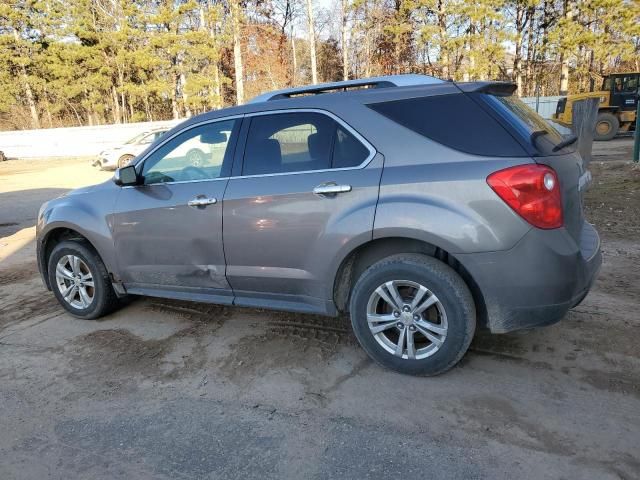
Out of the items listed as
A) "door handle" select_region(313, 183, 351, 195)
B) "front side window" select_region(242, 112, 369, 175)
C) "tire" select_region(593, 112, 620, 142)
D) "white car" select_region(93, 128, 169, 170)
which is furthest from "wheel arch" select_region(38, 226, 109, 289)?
"tire" select_region(593, 112, 620, 142)

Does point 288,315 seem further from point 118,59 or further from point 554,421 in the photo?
point 118,59

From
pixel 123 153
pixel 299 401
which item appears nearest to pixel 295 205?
pixel 299 401

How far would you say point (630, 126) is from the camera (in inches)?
768

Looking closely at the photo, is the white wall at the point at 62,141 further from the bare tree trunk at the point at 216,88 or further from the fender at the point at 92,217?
the fender at the point at 92,217

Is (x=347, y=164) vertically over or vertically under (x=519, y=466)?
over

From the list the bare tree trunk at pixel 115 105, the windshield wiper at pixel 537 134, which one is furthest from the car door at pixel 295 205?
the bare tree trunk at pixel 115 105

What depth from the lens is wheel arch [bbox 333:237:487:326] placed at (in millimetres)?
3085

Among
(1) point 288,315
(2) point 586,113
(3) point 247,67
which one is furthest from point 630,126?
(3) point 247,67

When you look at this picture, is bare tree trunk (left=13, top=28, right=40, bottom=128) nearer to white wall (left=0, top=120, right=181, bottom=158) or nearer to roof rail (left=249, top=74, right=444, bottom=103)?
white wall (left=0, top=120, right=181, bottom=158)

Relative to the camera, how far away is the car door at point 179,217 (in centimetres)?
373

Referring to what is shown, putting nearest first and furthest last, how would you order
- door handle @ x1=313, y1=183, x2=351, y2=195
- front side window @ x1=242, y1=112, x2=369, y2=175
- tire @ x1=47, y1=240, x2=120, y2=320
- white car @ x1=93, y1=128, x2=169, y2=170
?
door handle @ x1=313, y1=183, x2=351, y2=195 < front side window @ x1=242, y1=112, x2=369, y2=175 < tire @ x1=47, y1=240, x2=120, y2=320 < white car @ x1=93, y1=128, x2=169, y2=170

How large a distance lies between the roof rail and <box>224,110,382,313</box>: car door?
26 cm

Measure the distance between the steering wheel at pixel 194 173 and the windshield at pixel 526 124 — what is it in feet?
6.87

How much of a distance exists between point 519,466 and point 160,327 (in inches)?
119
